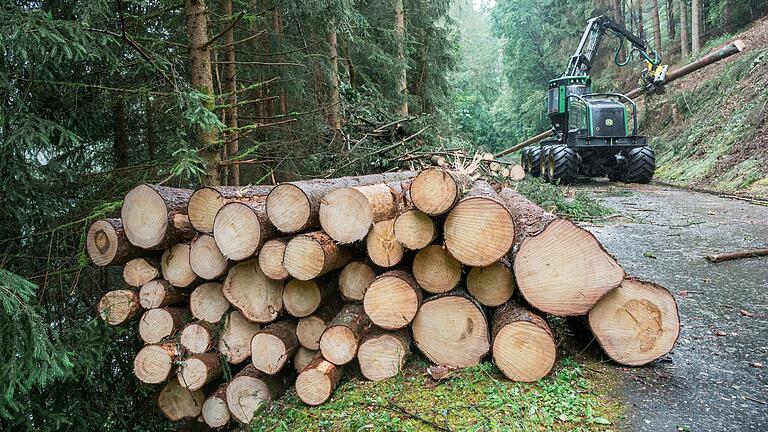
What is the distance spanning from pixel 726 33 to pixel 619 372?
20.0 m

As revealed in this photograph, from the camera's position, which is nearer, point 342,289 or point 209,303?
point 342,289

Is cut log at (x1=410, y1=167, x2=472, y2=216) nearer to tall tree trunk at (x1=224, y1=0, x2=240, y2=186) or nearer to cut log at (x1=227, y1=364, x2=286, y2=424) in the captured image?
cut log at (x1=227, y1=364, x2=286, y2=424)

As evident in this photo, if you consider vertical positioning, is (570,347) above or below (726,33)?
below

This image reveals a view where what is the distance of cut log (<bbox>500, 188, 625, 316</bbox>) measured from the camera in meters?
2.57

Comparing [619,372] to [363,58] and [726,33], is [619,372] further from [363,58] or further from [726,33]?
[726,33]

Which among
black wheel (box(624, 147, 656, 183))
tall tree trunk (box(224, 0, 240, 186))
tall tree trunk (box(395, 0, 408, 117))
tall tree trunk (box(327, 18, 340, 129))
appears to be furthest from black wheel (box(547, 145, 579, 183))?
tall tree trunk (box(224, 0, 240, 186))

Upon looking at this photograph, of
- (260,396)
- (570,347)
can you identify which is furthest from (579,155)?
(260,396)

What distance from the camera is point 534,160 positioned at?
13852 mm

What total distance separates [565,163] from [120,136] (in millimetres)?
9628

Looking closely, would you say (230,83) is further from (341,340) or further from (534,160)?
(534,160)

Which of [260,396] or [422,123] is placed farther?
[422,123]

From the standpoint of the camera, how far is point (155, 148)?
5.20 meters

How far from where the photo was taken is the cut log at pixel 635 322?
2.60m

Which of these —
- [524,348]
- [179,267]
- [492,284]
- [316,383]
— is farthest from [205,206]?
[524,348]
